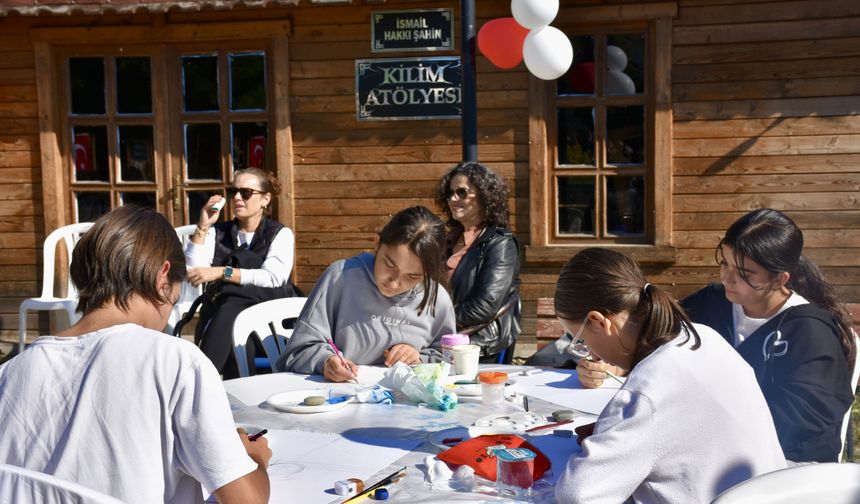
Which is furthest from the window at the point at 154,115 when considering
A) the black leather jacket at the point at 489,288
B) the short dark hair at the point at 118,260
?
the short dark hair at the point at 118,260

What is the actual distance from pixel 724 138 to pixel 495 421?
461 centimetres

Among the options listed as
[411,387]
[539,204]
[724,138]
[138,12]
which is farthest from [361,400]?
[138,12]

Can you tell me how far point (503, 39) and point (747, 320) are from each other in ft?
9.27

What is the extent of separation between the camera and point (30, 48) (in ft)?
23.6

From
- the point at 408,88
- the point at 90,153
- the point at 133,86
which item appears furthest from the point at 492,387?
the point at 90,153

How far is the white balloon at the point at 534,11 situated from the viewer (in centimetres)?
491

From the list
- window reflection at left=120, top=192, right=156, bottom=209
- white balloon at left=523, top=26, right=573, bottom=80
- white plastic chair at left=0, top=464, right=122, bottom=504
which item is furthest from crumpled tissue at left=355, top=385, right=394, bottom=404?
window reflection at left=120, top=192, right=156, bottom=209

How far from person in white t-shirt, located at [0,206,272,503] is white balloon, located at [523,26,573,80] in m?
3.69

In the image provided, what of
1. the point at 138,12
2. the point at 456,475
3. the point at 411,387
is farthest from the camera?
the point at 138,12

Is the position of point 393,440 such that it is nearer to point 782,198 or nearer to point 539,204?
point 539,204

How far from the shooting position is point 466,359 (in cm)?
307

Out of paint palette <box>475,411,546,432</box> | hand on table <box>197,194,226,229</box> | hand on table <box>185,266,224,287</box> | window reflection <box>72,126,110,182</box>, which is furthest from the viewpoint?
window reflection <box>72,126,110,182</box>

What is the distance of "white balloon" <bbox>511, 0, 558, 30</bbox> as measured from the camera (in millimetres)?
4910

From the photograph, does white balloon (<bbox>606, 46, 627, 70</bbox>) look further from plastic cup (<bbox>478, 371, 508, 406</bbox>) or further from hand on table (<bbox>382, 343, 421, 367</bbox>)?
plastic cup (<bbox>478, 371, 508, 406</bbox>)
